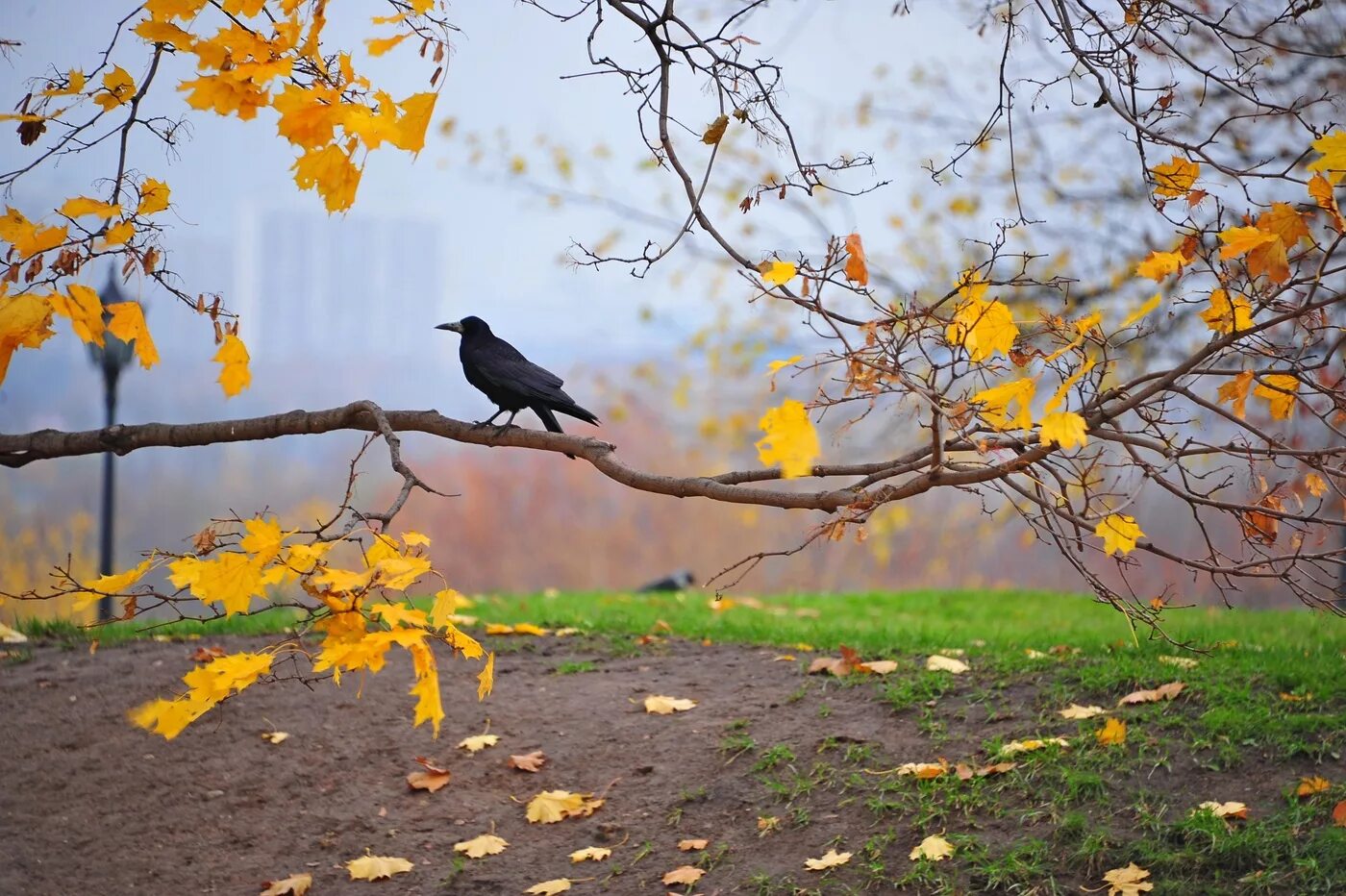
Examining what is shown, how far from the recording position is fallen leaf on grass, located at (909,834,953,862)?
402 centimetres

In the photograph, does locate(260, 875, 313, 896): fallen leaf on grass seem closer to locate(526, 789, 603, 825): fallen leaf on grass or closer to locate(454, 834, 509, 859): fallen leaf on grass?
locate(454, 834, 509, 859): fallen leaf on grass

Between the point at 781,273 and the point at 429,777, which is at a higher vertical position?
the point at 781,273

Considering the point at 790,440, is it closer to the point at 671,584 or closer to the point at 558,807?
the point at 558,807

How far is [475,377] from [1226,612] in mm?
6109

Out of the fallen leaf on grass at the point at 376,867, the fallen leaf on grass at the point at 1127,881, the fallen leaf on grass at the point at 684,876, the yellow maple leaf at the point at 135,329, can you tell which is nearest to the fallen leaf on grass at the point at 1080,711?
the fallen leaf on grass at the point at 1127,881

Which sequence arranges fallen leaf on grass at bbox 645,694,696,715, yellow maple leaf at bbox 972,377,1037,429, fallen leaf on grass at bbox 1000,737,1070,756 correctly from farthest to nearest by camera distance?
fallen leaf on grass at bbox 645,694,696,715 → fallen leaf on grass at bbox 1000,737,1070,756 → yellow maple leaf at bbox 972,377,1037,429

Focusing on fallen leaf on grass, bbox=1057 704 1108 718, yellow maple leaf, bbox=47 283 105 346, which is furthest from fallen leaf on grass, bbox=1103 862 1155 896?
yellow maple leaf, bbox=47 283 105 346

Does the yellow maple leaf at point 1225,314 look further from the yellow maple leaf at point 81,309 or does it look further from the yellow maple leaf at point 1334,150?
the yellow maple leaf at point 81,309

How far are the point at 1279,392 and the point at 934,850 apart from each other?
195 cm

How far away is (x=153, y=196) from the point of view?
10.5 feet

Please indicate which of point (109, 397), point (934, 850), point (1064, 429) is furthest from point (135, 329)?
point (109, 397)

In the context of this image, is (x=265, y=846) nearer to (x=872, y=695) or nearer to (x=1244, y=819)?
(x=872, y=695)

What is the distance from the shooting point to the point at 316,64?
125 inches

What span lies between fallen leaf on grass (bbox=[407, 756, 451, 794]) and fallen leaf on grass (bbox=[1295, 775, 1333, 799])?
10.6ft
